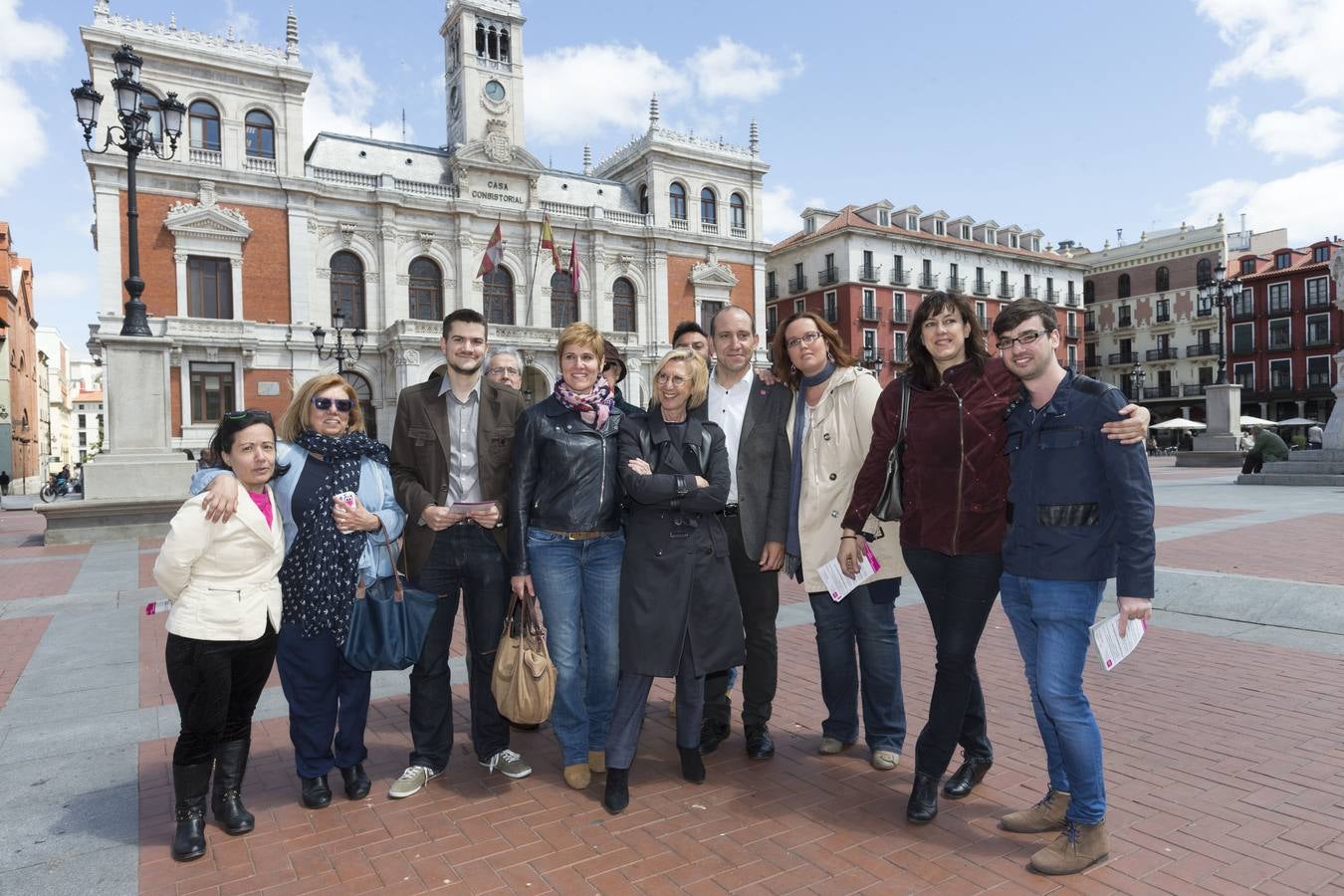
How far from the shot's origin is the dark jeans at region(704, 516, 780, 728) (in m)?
4.21

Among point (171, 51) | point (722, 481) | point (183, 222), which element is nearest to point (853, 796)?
point (722, 481)

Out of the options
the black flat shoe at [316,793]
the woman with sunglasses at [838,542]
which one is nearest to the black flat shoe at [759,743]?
the woman with sunglasses at [838,542]

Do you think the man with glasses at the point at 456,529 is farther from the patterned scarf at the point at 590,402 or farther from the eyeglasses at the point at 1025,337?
the eyeglasses at the point at 1025,337

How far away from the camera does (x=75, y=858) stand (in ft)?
10.5

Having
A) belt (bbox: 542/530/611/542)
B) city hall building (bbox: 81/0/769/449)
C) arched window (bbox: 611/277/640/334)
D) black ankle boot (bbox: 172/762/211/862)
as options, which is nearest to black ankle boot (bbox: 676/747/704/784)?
belt (bbox: 542/530/611/542)

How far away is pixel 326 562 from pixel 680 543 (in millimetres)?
1590

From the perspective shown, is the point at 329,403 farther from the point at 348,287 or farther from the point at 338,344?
the point at 348,287

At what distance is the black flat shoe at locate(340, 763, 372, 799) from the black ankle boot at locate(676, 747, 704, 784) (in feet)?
4.84

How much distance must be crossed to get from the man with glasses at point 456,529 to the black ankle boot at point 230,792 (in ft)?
2.29

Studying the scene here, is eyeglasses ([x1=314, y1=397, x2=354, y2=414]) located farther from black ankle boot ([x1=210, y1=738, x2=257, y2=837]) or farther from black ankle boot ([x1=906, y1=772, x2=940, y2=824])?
black ankle boot ([x1=906, y1=772, x2=940, y2=824])

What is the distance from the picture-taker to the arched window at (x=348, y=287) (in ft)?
109

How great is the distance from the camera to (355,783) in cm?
377

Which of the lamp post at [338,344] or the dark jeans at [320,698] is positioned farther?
the lamp post at [338,344]

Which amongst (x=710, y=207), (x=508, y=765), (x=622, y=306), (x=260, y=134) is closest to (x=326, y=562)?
(x=508, y=765)
